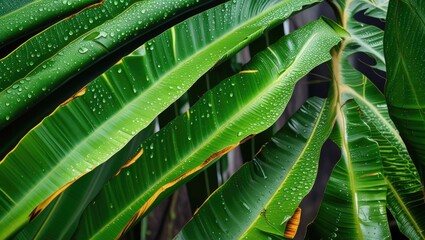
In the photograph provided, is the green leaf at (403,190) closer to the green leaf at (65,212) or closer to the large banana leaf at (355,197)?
the large banana leaf at (355,197)

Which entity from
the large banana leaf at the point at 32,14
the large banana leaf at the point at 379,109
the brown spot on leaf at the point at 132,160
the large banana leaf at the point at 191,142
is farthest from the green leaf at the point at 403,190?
the large banana leaf at the point at 32,14

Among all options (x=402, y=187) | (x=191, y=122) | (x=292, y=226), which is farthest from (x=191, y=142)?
(x=402, y=187)

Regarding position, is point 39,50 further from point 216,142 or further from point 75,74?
point 216,142

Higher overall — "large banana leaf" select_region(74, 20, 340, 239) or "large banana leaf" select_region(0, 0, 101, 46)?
"large banana leaf" select_region(0, 0, 101, 46)

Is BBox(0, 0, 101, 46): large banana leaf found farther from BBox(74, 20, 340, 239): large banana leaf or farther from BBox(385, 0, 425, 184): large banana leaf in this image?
BBox(385, 0, 425, 184): large banana leaf

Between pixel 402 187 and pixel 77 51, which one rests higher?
pixel 77 51

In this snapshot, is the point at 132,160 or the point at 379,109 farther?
the point at 379,109

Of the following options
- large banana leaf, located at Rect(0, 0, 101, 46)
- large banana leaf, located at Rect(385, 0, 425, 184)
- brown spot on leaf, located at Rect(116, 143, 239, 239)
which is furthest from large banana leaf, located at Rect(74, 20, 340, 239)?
large banana leaf, located at Rect(0, 0, 101, 46)

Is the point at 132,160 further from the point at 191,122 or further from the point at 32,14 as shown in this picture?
the point at 32,14
